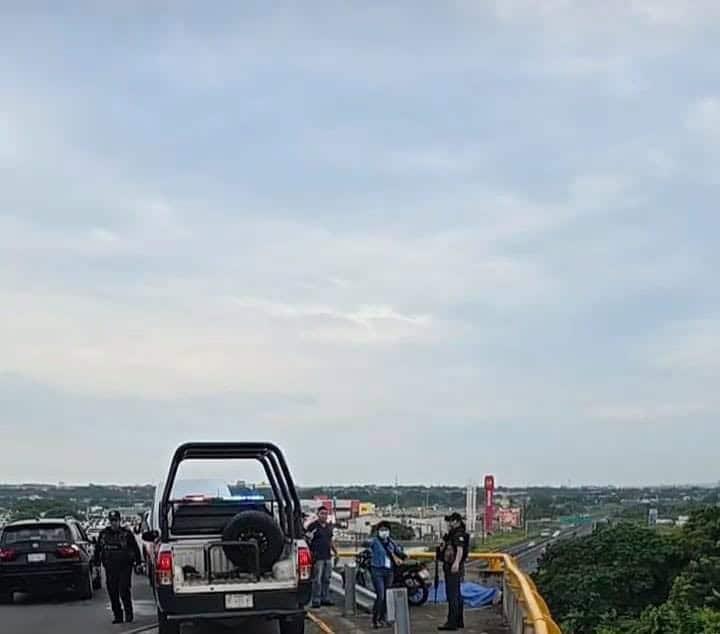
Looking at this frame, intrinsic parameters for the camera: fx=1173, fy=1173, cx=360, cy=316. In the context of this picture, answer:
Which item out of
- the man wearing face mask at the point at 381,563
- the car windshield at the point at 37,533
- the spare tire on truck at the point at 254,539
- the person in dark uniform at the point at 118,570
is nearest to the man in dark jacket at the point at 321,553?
the man wearing face mask at the point at 381,563

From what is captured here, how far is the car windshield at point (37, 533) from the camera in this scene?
20531 mm

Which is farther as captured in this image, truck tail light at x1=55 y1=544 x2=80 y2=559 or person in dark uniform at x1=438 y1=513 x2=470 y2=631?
truck tail light at x1=55 y1=544 x2=80 y2=559

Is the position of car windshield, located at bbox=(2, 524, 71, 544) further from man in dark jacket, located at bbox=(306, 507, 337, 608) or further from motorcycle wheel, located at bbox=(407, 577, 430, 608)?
motorcycle wheel, located at bbox=(407, 577, 430, 608)

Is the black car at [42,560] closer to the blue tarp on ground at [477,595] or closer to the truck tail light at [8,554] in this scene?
the truck tail light at [8,554]

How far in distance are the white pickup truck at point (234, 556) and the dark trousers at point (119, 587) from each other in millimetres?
2520

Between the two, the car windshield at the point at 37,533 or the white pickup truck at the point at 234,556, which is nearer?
the white pickup truck at the point at 234,556

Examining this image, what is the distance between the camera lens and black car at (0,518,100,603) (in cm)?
2027

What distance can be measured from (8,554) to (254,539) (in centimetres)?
797

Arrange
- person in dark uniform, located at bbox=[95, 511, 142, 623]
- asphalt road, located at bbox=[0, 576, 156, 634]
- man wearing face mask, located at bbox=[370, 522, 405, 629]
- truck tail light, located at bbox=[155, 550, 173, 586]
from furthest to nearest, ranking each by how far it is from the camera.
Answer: person in dark uniform, located at bbox=[95, 511, 142, 623] < asphalt road, located at bbox=[0, 576, 156, 634] < man wearing face mask, located at bbox=[370, 522, 405, 629] < truck tail light, located at bbox=[155, 550, 173, 586]

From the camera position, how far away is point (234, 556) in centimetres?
1402

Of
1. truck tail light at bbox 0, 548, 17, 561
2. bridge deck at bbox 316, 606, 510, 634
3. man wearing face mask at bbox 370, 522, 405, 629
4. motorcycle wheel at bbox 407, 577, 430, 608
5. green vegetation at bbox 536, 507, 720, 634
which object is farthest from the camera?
green vegetation at bbox 536, 507, 720, 634

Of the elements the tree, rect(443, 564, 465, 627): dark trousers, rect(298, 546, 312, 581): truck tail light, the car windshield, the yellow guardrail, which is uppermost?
the car windshield

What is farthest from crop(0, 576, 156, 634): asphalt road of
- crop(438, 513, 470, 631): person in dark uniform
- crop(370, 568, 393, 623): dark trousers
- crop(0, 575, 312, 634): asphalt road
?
crop(438, 513, 470, 631): person in dark uniform

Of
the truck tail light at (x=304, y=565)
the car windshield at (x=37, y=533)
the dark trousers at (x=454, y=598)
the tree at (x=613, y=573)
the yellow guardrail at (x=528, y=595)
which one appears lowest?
the tree at (x=613, y=573)
